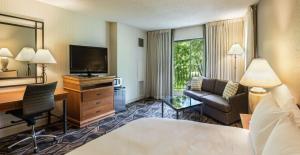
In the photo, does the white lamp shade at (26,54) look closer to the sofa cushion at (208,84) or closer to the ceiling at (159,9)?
the ceiling at (159,9)

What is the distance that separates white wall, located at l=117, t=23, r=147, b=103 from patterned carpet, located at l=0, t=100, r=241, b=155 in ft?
2.58

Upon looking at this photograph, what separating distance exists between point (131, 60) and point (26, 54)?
2.90 m

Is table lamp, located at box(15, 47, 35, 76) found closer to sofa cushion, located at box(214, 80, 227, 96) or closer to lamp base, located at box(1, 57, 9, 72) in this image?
lamp base, located at box(1, 57, 9, 72)

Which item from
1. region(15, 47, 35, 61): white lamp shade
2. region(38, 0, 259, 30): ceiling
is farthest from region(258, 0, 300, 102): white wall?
region(15, 47, 35, 61): white lamp shade

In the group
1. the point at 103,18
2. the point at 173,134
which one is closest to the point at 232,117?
the point at 173,134

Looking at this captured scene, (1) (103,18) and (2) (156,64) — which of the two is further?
(2) (156,64)

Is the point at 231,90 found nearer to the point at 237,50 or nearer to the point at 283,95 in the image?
the point at 237,50

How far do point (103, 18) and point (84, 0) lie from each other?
4.34 feet

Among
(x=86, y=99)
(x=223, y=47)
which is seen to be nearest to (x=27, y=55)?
(x=86, y=99)

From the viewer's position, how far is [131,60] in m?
5.66

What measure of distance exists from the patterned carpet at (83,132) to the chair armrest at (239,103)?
0.30 meters

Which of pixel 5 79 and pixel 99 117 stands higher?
pixel 5 79

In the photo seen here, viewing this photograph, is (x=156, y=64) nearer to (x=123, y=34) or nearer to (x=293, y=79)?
(x=123, y=34)

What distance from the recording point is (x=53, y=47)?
3.71 meters
